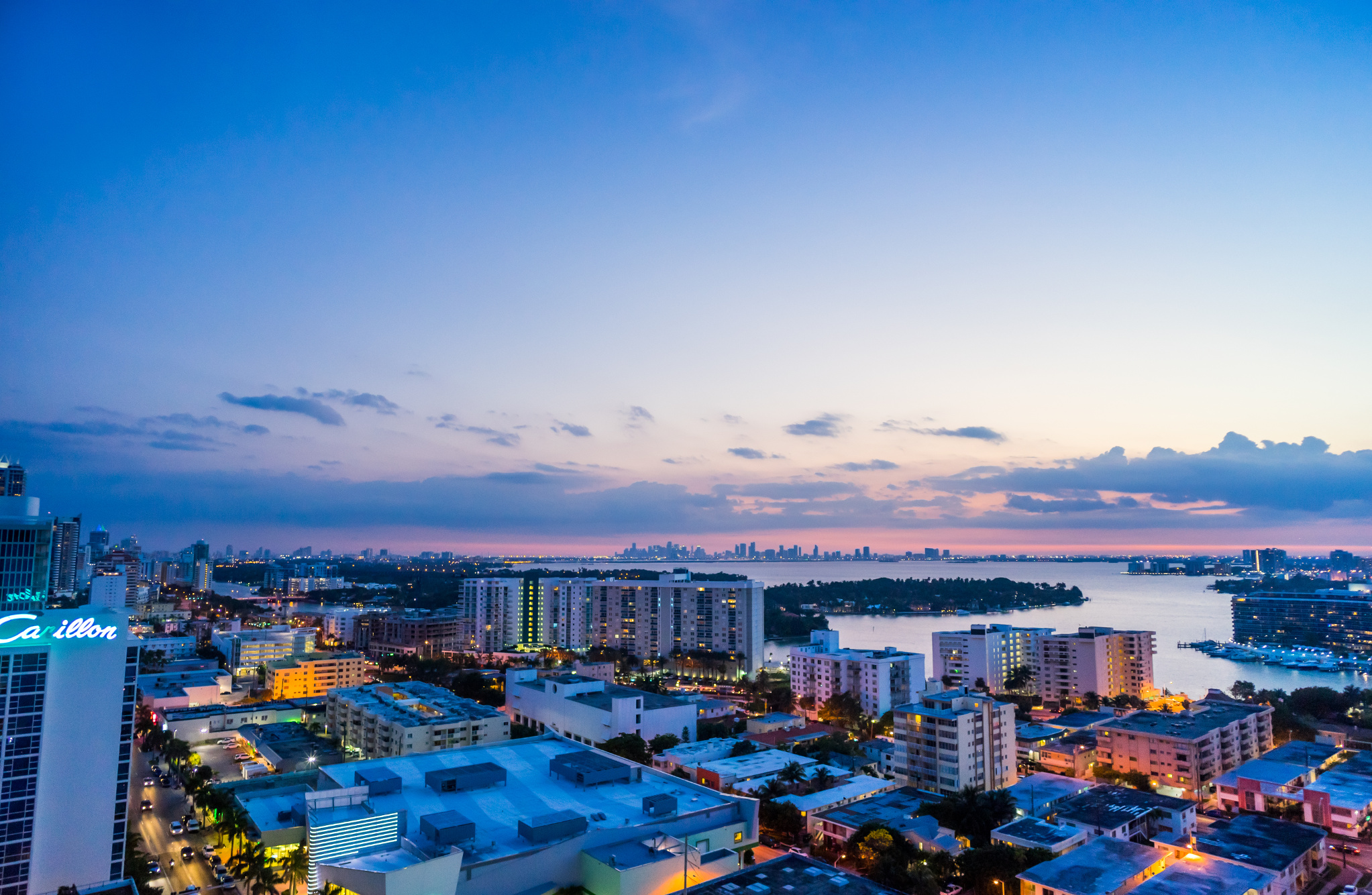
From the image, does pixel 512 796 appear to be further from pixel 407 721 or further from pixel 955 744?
pixel 955 744

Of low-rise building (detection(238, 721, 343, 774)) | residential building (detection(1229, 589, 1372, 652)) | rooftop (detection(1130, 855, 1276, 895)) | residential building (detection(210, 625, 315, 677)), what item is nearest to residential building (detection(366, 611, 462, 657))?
residential building (detection(210, 625, 315, 677))

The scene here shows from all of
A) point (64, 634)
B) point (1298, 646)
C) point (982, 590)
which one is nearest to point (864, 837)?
point (64, 634)

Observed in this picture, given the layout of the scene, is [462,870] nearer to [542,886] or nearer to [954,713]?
[542,886]

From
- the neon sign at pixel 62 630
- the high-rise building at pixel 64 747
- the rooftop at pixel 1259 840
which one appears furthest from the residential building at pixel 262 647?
the rooftop at pixel 1259 840

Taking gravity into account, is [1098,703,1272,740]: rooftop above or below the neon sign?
below

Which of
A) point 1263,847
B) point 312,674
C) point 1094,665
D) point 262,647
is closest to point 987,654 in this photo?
point 1094,665

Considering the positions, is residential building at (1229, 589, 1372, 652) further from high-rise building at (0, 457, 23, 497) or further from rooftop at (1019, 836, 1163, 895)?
high-rise building at (0, 457, 23, 497)

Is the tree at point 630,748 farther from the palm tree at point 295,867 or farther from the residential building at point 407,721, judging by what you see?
the palm tree at point 295,867
